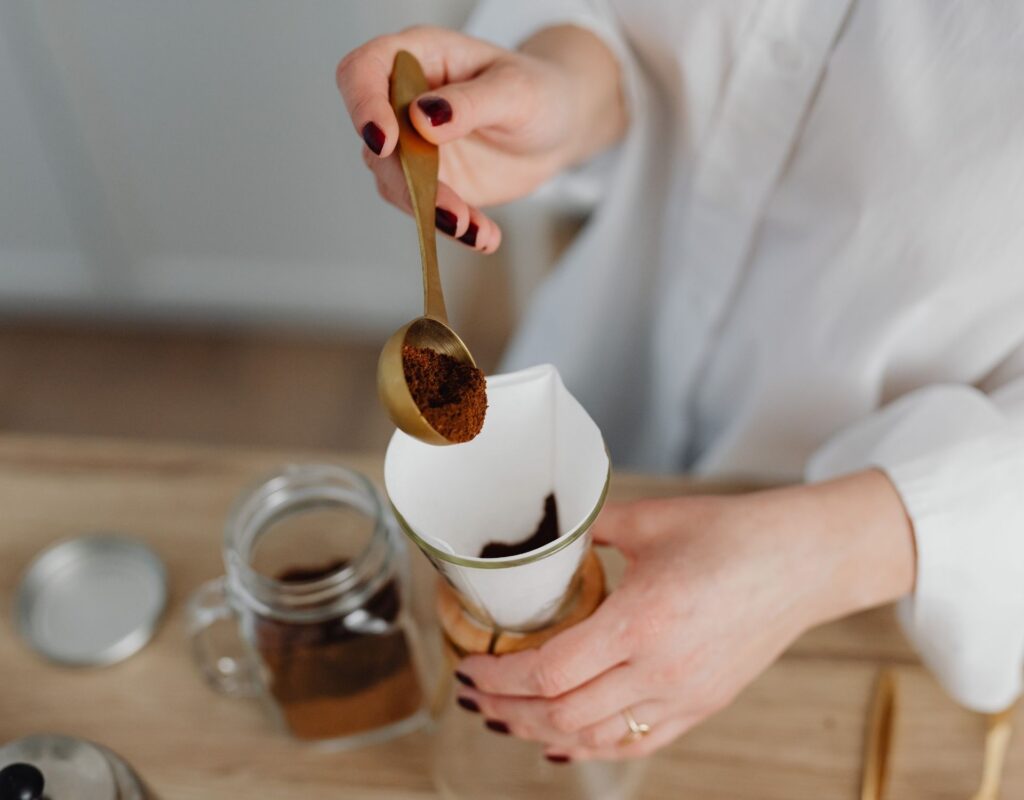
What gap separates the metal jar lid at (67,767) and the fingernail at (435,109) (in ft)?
1.14

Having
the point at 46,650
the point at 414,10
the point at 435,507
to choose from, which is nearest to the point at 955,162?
the point at 435,507

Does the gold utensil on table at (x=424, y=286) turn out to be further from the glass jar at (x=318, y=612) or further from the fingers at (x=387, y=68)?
the glass jar at (x=318, y=612)

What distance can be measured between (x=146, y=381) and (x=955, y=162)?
58.9 inches

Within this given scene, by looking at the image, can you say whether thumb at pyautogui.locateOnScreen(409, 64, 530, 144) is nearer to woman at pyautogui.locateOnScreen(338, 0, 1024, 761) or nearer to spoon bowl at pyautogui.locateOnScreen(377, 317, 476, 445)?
woman at pyautogui.locateOnScreen(338, 0, 1024, 761)

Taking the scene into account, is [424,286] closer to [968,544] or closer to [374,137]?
[374,137]

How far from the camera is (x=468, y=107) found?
51 cm

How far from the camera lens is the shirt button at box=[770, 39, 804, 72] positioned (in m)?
0.60

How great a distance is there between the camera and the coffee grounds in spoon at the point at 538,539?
477mm

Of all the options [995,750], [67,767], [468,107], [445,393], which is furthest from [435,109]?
[995,750]

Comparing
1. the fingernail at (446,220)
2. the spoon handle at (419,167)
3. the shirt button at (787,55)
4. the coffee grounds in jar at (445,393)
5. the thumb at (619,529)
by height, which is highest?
the spoon handle at (419,167)

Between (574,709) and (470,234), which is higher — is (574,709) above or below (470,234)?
below

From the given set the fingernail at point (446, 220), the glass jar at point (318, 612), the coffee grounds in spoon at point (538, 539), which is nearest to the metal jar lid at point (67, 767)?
the glass jar at point (318, 612)

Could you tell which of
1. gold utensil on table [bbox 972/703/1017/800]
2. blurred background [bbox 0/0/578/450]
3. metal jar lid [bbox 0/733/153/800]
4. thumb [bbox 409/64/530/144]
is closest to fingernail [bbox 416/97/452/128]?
thumb [bbox 409/64/530/144]

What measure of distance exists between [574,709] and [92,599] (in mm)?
356
